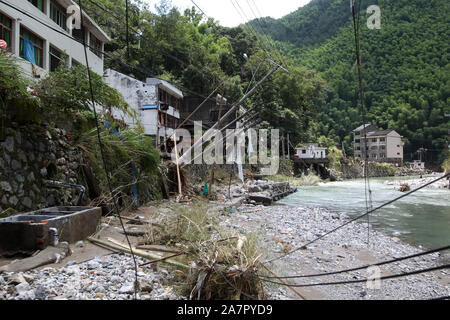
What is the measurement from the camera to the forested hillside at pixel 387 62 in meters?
29.2

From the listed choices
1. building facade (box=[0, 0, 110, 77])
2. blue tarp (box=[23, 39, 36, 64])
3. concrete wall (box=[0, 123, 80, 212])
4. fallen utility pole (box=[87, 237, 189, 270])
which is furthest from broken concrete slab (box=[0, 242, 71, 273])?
blue tarp (box=[23, 39, 36, 64])

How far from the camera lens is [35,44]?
42.8 feet

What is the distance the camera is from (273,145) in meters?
34.8

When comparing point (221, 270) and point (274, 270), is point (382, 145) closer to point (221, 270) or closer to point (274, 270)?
point (274, 270)

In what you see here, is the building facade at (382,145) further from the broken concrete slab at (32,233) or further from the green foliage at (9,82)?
the broken concrete slab at (32,233)

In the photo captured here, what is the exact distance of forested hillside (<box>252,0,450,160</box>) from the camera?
29188 millimetres

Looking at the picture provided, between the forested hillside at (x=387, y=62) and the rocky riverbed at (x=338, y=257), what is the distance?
6.78 meters

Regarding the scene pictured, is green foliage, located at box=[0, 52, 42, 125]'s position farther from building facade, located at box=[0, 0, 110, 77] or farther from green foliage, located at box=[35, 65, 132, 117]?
building facade, located at box=[0, 0, 110, 77]

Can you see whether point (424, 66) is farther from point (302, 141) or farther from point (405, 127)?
point (405, 127)

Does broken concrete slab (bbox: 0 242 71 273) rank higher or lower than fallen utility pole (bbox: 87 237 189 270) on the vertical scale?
higher

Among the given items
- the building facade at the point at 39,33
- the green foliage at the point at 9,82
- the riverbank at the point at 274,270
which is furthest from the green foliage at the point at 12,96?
the building facade at the point at 39,33

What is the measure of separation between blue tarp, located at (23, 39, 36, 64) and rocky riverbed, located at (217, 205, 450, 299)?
10.2m

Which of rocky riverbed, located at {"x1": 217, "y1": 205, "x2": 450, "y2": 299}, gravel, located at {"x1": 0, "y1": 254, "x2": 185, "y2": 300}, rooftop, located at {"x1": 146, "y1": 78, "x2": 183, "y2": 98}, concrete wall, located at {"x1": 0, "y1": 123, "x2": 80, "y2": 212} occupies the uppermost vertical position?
rooftop, located at {"x1": 146, "y1": 78, "x2": 183, "y2": 98}
